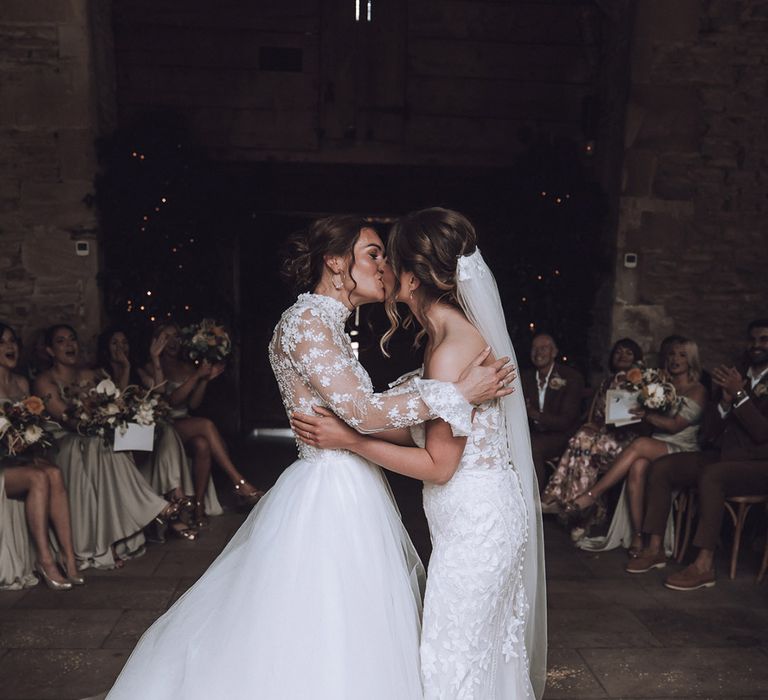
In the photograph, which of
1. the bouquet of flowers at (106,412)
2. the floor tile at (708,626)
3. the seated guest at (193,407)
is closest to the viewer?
A: the floor tile at (708,626)

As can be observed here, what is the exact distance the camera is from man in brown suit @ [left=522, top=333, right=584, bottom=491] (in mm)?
5449

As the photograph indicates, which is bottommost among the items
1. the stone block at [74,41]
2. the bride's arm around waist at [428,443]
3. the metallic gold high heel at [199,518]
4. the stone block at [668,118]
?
the metallic gold high heel at [199,518]

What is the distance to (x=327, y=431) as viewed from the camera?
7.24ft

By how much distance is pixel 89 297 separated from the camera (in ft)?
19.9

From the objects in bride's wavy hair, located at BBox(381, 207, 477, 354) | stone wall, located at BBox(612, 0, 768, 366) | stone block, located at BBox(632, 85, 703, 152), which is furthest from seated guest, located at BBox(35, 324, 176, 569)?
stone block, located at BBox(632, 85, 703, 152)

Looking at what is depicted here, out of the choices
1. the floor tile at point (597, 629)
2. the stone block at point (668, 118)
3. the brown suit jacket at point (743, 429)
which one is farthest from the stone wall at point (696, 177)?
the floor tile at point (597, 629)

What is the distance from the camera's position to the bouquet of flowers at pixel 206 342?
5.46 m

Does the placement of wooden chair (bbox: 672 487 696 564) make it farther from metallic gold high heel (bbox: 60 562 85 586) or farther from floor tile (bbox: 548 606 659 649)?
metallic gold high heel (bbox: 60 562 85 586)

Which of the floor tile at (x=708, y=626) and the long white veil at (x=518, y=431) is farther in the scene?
the floor tile at (x=708, y=626)

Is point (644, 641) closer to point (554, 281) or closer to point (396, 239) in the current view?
point (396, 239)

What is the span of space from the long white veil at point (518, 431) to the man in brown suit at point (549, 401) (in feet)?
9.01

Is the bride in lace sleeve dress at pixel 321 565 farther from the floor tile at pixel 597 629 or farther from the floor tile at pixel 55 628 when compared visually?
the floor tile at pixel 597 629

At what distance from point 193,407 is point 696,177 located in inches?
167

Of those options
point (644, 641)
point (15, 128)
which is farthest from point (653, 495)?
point (15, 128)
